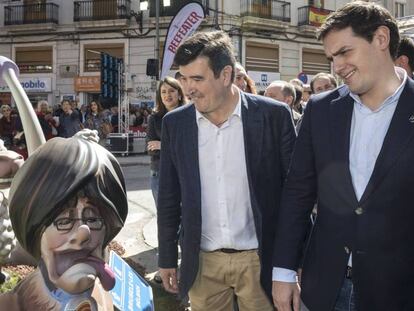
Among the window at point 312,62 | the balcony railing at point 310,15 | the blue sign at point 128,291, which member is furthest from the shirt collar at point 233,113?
the window at point 312,62

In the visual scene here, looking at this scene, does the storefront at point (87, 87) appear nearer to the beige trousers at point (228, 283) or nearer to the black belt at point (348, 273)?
the beige trousers at point (228, 283)

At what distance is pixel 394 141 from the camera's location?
174cm

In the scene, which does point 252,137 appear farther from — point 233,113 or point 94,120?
point 94,120

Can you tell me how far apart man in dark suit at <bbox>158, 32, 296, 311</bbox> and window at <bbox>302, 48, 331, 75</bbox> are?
68.6ft

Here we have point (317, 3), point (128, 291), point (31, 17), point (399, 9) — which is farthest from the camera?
point (399, 9)

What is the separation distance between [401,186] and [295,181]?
0.46 m

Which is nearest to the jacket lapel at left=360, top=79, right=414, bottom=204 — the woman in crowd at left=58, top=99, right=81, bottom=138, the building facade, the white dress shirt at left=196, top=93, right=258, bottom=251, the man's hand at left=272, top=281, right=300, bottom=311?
the man's hand at left=272, top=281, right=300, bottom=311

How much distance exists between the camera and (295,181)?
6.84ft

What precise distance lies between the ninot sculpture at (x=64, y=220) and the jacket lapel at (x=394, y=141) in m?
0.87

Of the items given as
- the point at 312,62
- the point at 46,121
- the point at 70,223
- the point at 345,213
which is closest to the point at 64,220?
the point at 70,223

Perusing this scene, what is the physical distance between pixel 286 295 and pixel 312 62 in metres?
21.7

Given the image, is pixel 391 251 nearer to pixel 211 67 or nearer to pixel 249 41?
pixel 211 67

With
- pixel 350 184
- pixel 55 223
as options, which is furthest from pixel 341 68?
pixel 55 223

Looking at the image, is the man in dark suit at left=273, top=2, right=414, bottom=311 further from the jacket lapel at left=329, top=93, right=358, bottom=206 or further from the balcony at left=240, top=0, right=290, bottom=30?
the balcony at left=240, top=0, right=290, bottom=30
